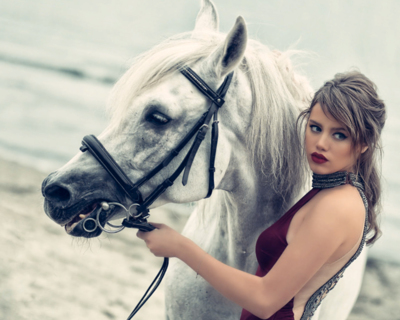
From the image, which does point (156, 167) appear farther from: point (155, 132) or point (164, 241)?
point (164, 241)

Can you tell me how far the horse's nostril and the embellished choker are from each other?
27.0 inches

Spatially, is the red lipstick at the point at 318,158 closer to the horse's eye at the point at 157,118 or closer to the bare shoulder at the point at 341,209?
the bare shoulder at the point at 341,209

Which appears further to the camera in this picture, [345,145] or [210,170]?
[210,170]

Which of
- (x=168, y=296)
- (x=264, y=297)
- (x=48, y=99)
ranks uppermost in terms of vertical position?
(x=264, y=297)

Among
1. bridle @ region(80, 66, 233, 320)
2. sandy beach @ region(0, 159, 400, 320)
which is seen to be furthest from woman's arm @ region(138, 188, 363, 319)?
sandy beach @ region(0, 159, 400, 320)

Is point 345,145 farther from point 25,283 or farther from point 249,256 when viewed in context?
point 25,283

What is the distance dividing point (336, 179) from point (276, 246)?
0.79 ft

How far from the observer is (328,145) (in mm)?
1029

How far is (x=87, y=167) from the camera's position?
44.0 inches

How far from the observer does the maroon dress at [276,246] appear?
108 centimetres

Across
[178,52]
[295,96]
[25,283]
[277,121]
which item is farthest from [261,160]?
[25,283]

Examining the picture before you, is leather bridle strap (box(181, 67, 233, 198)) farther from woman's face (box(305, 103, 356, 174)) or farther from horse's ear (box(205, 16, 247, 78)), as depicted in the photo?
woman's face (box(305, 103, 356, 174))

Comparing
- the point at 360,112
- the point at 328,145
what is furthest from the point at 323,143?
the point at 360,112

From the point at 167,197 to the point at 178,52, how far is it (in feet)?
1.40
